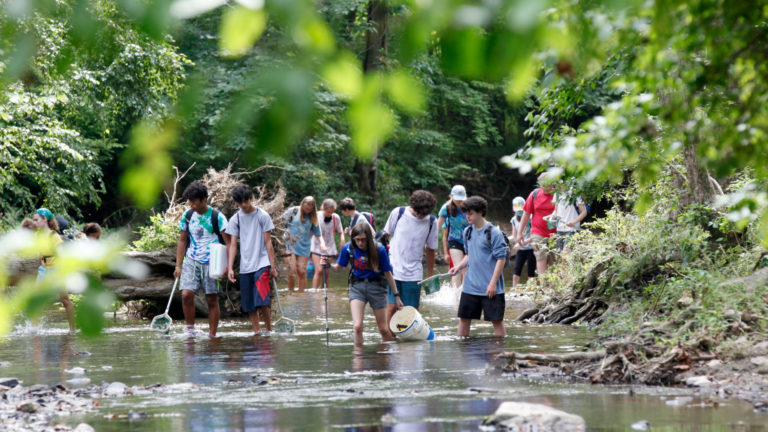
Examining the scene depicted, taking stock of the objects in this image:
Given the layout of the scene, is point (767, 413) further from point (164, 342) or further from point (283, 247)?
point (283, 247)

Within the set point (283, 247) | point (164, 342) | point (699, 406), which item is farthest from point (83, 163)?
point (699, 406)

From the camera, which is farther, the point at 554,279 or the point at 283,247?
the point at 283,247

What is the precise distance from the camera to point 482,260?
11.4m

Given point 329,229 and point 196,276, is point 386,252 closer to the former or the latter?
point 196,276

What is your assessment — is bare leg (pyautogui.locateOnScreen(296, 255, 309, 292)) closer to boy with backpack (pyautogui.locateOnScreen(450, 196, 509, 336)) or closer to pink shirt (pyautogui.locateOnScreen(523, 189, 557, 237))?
pink shirt (pyautogui.locateOnScreen(523, 189, 557, 237))

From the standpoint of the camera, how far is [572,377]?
28.0 feet

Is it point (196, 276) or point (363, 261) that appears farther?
point (196, 276)

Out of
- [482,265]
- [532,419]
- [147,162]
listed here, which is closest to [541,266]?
[482,265]

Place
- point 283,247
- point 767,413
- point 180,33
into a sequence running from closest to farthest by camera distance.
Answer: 1. point 180,33
2. point 767,413
3. point 283,247

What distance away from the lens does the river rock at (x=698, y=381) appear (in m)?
7.67

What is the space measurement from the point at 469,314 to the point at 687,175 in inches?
123

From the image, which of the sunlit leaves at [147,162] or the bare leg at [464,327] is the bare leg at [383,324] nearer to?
the bare leg at [464,327]

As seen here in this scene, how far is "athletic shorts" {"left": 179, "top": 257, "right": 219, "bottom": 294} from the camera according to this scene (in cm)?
1306

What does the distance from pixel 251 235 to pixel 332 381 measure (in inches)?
181
